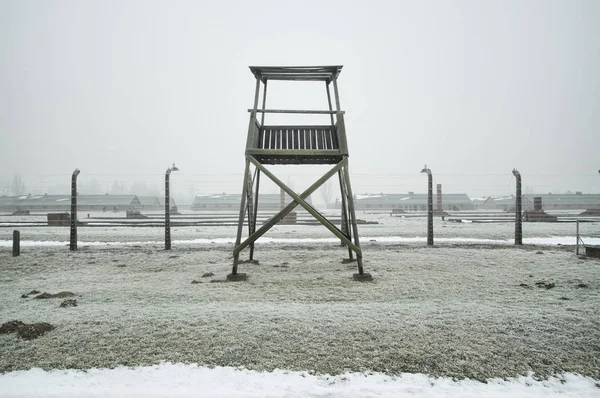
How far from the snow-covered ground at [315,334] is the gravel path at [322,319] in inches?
0.6

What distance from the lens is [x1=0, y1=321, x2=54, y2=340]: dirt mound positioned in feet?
10.2

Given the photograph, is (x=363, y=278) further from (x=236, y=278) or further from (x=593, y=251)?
(x=593, y=251)

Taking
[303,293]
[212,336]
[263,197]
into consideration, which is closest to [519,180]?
[303,293]

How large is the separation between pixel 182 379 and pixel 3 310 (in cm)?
291

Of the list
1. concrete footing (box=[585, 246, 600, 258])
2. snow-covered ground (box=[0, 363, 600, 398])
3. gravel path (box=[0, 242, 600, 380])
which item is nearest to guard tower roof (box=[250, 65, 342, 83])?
gravel path (box=[0, 242, 600, 380])

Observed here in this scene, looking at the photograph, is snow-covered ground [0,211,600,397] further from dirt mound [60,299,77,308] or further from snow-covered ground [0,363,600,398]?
dirt mound [60,299,77,308]

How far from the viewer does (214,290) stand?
4.85 m

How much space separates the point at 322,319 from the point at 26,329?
111 inches

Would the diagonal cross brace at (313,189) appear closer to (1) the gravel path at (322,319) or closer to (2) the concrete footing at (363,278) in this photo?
(2) the concrete footing at (363,278)

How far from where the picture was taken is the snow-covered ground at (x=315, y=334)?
2.44 meters

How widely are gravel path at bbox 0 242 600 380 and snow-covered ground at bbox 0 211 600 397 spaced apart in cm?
2

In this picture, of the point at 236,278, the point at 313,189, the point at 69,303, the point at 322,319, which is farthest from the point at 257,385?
A: the point at 313,189

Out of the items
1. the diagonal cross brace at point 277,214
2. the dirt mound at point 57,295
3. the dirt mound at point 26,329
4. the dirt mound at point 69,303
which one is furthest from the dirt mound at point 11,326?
the diagonal cross brace at point 277,214

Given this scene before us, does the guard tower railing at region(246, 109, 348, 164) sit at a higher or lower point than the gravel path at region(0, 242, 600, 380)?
higher
